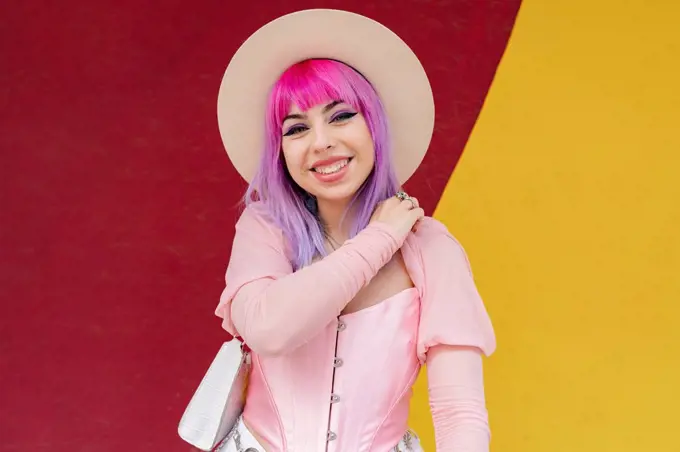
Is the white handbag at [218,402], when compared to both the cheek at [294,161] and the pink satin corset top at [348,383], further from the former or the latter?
the cheek at [294,161]

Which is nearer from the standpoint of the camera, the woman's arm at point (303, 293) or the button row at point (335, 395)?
the woman's arm at point (303, 293)

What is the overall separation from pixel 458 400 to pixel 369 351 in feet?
0.56

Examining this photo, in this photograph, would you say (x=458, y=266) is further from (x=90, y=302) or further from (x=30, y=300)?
(x=30, y=300)

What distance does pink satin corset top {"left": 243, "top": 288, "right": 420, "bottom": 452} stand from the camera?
1187 millimetres

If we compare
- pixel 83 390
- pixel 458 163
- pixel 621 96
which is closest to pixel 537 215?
pixel 458 163

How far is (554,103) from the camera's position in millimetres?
1931

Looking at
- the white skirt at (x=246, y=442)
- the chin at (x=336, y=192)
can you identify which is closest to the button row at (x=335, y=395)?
the white skirt at (x=246, y=442)

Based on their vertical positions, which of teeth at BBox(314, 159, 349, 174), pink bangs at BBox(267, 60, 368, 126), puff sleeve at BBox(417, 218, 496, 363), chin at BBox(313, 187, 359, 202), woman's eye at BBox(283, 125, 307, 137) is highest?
pink bangs at BBox(267, 60, 368, 126)

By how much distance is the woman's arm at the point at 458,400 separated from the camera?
43.6 inches

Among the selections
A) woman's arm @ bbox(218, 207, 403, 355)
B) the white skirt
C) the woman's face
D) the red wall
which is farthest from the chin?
the red wall

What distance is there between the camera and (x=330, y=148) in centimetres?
122

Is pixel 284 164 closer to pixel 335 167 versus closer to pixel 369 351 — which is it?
pixel 335 167

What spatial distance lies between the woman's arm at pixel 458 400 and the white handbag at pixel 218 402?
13.9 inches

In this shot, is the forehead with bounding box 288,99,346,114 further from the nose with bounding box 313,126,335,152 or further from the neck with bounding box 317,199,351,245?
the neck with bounding box 317,199,351,245
